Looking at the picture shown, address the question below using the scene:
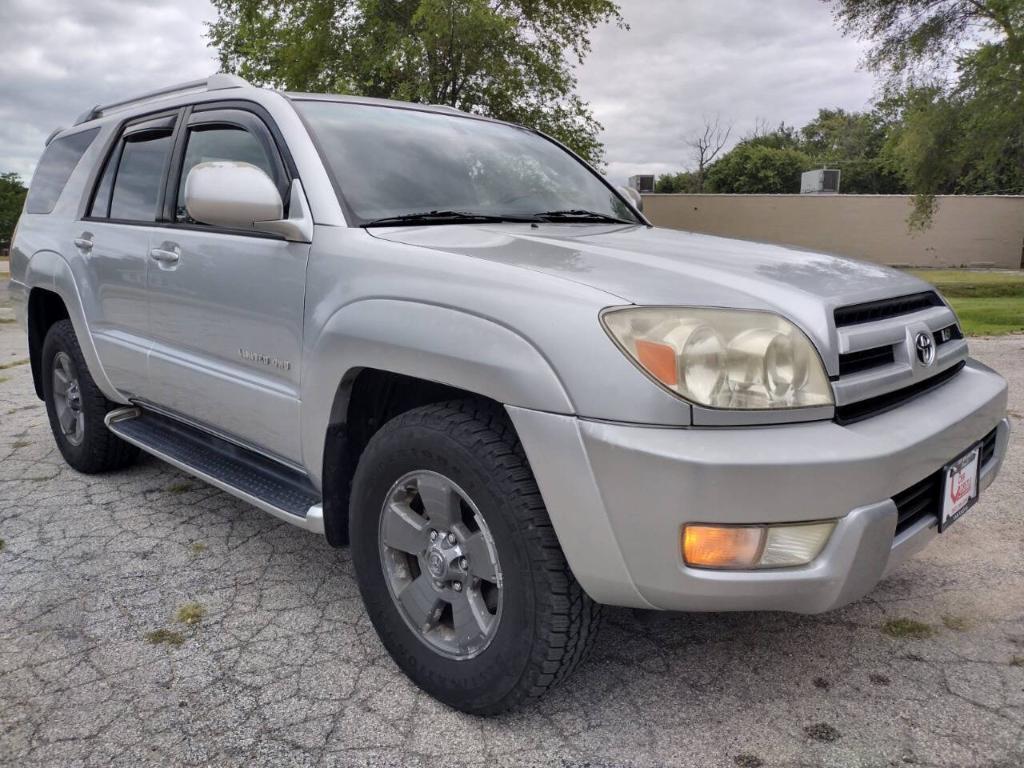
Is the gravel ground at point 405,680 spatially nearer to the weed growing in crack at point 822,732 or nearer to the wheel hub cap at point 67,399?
the weed growing in crack at point 822,732

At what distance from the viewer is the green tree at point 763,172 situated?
49.2 metres

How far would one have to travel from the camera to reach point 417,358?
7.11 ft

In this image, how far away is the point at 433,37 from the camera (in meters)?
18.4

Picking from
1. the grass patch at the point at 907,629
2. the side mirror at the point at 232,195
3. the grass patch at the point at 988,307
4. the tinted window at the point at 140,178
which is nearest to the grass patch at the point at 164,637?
the side mirror at the point at 232,195

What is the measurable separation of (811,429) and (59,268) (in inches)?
142

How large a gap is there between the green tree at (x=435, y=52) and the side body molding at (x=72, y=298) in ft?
49.8

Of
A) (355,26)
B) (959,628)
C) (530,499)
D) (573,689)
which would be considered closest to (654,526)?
(530,499)

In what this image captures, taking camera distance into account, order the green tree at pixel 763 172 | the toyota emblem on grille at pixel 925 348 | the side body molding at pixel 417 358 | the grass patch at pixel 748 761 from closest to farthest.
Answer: the side body molding at pixel 417 358, the grass patch at pixel 748 761, the toyota emblem on grille at pixel 925 348, the green tree at pixel 763 172

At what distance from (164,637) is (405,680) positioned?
32.4 inches

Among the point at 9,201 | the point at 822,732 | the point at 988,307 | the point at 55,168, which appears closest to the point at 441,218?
the point at 822,732

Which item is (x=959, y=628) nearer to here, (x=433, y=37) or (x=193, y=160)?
(x=193, y=160)

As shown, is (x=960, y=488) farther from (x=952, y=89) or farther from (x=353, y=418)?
(x=952, y=89)

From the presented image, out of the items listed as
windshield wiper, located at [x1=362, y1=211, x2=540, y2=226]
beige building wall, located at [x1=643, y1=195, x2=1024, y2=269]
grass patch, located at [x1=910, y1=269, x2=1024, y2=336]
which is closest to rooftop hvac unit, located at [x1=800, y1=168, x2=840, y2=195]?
beige building wall, located at [x1=643, y1=195, x2=1024, y2=269]


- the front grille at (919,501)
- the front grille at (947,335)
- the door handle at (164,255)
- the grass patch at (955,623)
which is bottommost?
the grass patch at (955,623)
